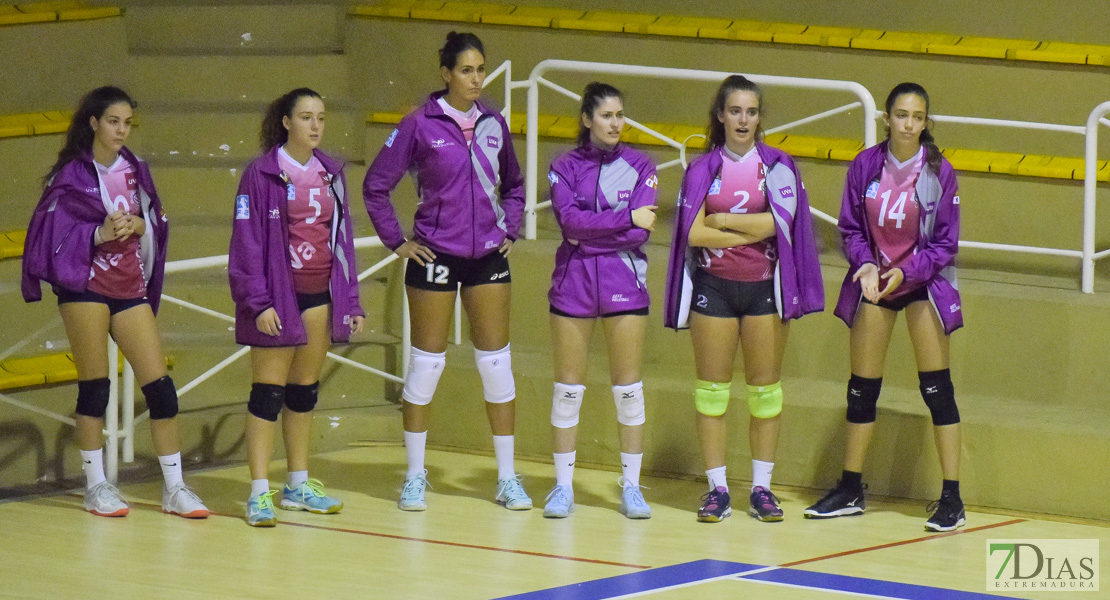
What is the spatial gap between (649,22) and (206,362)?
3.01 meters

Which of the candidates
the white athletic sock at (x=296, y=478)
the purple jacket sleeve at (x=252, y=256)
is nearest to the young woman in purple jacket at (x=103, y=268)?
the white athletic sock at (x=296, y=478)

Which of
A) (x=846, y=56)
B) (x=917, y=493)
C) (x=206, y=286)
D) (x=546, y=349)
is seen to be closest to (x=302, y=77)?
(x=206, y=286)

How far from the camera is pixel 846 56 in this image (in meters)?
8.02

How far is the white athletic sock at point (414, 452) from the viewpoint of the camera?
632cm

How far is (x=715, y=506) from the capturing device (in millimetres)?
6051

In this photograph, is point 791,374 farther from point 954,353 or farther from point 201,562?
point 201,562

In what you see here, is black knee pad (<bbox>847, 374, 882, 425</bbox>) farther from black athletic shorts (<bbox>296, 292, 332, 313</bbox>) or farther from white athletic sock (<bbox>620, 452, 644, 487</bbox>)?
black athletic shorts (<bbox>296, 292, 332, 313</bbox>)

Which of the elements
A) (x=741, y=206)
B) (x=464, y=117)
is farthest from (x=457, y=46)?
(x=741, y=206)

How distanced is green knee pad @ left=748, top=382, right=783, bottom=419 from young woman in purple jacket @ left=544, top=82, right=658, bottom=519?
1.42 ft

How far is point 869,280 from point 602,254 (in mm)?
990

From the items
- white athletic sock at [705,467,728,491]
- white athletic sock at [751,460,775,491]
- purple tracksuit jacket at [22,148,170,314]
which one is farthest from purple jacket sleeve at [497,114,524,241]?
purple tracksuit jacket at [22,148,170,314]

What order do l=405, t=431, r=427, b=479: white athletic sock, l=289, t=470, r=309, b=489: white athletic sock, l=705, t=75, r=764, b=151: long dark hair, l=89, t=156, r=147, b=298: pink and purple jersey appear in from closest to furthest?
1. l=705, t=75, r=764, b=151: long dark hair
2. l=89, t=156, r=147, b=298: pink and purple jersey
3. l=289, t=470, r=309, b=489: white athletic sock
4. l=405, t=431, r=427, b=479: white athletic sock

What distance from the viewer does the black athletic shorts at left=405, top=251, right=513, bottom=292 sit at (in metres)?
6.09

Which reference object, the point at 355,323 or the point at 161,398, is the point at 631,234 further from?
the point at 161,398
